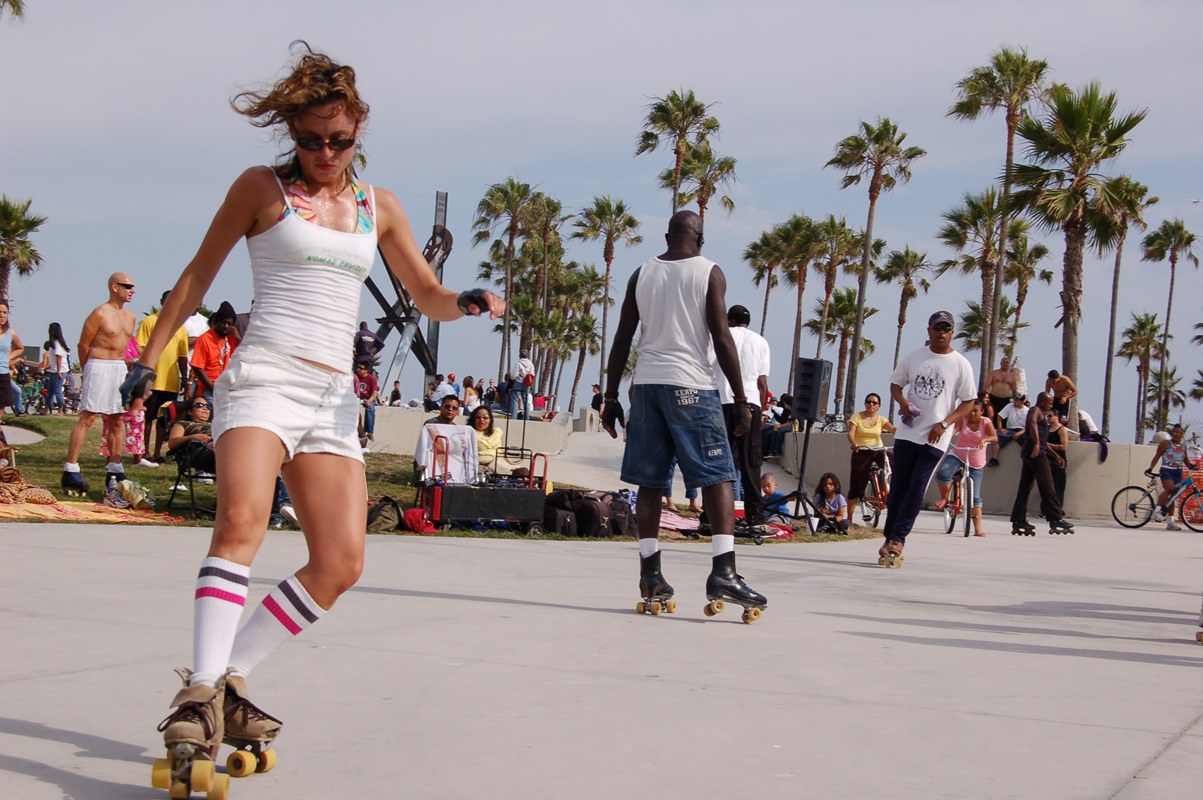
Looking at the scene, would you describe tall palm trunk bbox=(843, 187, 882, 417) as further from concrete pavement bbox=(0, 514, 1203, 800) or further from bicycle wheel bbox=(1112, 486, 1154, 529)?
concrete pavement bbox=(0, 514, 1203, 800)

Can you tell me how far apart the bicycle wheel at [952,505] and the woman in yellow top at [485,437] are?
19.3ft

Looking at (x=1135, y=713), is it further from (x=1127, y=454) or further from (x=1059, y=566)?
(x=1127, y=454)

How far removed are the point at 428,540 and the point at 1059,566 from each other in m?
5.52

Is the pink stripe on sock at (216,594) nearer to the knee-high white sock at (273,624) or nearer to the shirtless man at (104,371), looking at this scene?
the knee-high white sock at (273,624)

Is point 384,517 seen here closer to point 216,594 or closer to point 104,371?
point 104,371

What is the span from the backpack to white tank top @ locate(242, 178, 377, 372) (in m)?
7.10

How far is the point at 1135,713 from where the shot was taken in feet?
12.0

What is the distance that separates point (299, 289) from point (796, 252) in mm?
57484

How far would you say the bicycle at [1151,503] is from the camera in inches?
653

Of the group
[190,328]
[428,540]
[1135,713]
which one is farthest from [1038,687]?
[190,328]

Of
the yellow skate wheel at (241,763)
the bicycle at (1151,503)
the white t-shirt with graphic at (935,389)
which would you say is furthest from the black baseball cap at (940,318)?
the bicycle at (1151,503)

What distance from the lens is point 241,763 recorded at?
2.62m

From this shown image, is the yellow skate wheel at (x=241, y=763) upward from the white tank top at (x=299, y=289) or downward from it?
downward

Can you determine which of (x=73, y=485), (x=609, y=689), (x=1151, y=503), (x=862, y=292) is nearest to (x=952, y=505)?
(x=1151, y=503)
